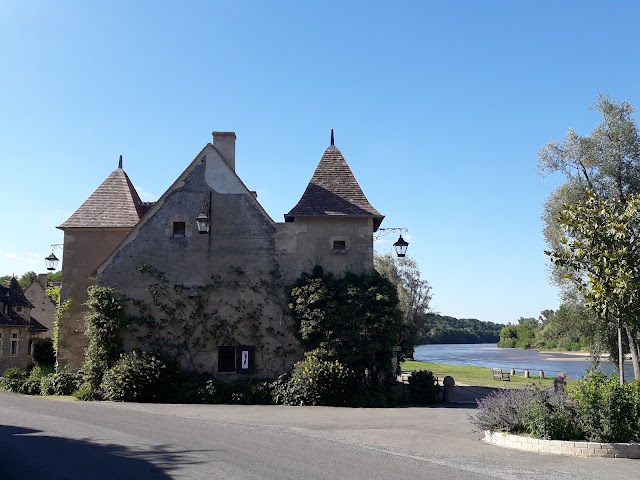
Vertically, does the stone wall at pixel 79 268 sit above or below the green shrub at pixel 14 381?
above

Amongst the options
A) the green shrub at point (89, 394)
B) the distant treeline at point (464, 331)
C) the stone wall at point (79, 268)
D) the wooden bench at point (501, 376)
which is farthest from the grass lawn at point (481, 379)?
the distant treeline at point (464, 331)

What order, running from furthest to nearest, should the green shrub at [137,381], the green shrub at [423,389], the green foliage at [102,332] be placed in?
1. the green foliage at [102,332]
2. the green shrub at [423,389]
3. the green shrub at [137,381]

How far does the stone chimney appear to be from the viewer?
79.5 ft

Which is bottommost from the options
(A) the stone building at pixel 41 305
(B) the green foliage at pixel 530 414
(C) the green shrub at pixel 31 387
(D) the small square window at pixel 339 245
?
(C) the green shrub at pixel 31 387

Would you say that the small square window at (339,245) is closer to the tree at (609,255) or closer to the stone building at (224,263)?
the stone building at (224,263)

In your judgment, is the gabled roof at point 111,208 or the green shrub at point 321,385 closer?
the green shrub at point 321,385

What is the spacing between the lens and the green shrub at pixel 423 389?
66.3 feet

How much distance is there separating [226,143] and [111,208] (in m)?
6.19

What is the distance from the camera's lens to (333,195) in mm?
22688

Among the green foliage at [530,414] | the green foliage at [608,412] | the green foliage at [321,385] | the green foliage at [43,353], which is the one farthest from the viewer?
the green foliage at [43,353]

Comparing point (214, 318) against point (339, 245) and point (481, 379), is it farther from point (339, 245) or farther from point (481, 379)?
point (481, 379)

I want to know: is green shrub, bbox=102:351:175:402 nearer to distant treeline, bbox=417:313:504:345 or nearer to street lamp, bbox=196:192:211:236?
street lamp, bbox=196:192:211:236

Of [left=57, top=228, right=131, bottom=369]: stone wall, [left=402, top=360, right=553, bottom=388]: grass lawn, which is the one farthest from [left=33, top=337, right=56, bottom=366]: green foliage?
[left=402, top=360, right=553, bottom=388]: grass lawn

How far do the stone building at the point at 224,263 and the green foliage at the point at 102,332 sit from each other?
0.48 metres
